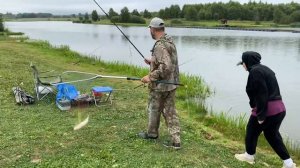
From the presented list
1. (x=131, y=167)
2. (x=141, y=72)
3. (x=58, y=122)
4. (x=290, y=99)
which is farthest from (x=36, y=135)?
(x=290, y=99)

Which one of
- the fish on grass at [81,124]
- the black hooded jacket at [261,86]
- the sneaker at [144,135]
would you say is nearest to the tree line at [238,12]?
the fish on grass at [81,124]

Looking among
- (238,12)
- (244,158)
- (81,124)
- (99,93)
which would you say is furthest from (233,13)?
(244,158)

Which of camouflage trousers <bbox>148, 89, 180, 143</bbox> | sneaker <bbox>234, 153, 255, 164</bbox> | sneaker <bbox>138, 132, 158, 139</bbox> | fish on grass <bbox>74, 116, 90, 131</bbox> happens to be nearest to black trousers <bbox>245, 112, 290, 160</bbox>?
sneaker <bbox>234, 153, 255, 164</bbox>

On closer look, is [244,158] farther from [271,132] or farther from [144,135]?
[144,135]

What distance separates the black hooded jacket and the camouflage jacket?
121 cm

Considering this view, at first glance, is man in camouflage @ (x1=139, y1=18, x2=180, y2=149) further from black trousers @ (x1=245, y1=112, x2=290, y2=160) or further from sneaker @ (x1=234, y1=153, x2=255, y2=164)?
black trousers @ (x1=245, y1=112, x2=290, y2=160)

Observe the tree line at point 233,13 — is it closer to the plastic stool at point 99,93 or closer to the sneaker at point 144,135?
the plastic stool at point 99,93

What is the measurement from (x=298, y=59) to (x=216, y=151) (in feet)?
80.8

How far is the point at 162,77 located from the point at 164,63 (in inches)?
9.7

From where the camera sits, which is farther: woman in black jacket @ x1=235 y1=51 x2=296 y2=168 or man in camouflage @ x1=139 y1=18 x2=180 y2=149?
man in camouflage @ x1=139 y1=18 x2=180 y2=149

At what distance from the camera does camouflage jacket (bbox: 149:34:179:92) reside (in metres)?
6.20

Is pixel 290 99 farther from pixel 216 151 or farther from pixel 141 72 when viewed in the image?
pixel 216 151

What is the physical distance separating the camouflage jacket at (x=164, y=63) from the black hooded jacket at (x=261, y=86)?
1212mm

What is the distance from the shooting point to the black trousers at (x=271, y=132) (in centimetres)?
586
